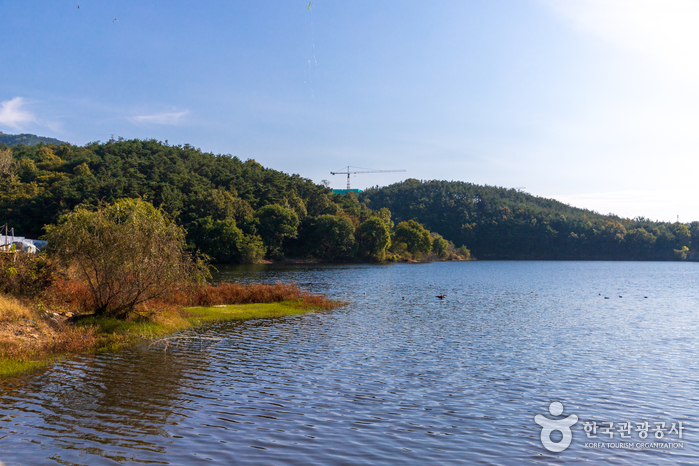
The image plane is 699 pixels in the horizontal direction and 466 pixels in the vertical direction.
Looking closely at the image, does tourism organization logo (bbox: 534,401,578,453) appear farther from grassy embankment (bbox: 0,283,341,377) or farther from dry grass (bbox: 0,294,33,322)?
dry grass (bbox: 0,294,33,322)

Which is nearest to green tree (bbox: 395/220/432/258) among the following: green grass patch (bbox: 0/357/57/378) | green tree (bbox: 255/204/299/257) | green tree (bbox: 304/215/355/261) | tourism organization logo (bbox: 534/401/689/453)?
green tree (bbox: 304/215/355/261)

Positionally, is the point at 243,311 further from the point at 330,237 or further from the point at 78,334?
the point at 330,237

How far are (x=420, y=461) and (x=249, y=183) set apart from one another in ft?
534

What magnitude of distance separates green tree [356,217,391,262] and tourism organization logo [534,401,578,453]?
13991 centimetres

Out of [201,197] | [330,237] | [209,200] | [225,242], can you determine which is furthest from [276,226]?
[201,197]

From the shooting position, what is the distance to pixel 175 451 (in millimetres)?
11336

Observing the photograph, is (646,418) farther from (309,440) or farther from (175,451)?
(175,451)

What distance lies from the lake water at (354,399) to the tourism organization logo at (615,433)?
10 centimetres

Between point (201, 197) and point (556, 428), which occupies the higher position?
point (201, 197)

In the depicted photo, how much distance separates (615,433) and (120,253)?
2323 cm

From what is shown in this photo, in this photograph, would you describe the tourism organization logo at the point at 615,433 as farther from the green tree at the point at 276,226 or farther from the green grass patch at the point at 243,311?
the green tree at the point at 276,226

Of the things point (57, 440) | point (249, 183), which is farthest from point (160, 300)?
point (249, 183)

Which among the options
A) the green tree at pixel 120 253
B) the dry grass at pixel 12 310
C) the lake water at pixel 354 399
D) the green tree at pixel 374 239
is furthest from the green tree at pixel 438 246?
the dry grass at pixel 12 310

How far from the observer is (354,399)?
1608cm
